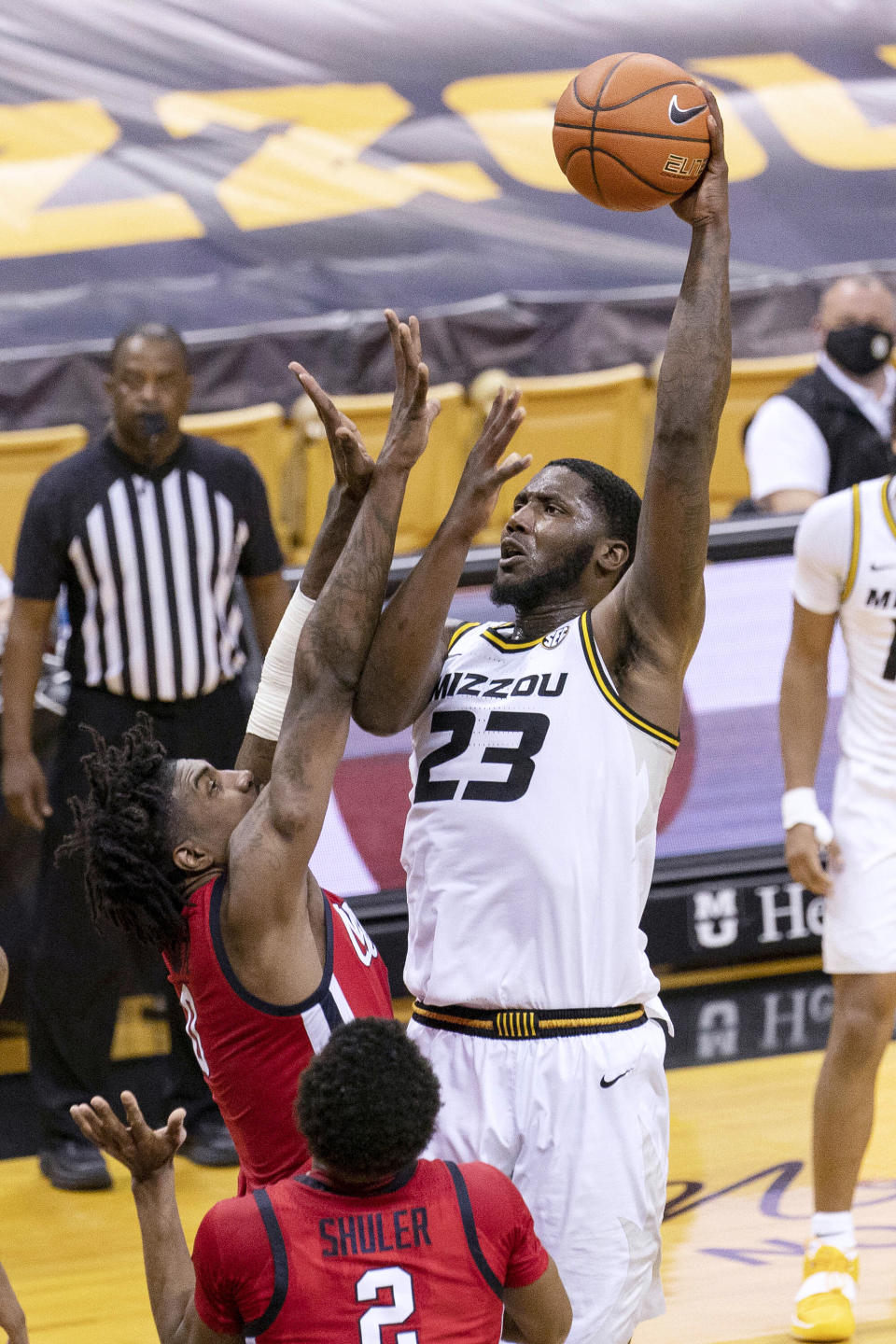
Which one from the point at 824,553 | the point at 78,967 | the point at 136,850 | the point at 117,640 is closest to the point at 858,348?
the point at 824,553

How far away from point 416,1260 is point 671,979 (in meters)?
3.88

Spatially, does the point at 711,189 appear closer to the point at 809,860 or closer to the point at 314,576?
the point at 314,576

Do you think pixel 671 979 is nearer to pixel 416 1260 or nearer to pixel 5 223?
pixel 416 1260

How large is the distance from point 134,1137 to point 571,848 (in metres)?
0.81

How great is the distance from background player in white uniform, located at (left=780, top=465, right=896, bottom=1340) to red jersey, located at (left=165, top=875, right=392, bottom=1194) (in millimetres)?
1681

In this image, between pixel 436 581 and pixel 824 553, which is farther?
pixel 824 553

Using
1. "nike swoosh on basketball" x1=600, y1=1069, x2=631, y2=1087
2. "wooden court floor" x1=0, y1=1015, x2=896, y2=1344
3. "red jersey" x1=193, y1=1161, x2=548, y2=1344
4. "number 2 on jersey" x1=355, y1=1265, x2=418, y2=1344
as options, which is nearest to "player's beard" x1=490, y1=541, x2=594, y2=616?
"nike swoosh on basketball" x1=600, y1=1069, x2=631, y2=1087

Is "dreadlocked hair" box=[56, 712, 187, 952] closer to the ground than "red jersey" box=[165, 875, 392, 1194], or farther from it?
farther from it

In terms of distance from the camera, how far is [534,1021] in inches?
111

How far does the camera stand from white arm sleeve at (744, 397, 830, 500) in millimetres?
6523

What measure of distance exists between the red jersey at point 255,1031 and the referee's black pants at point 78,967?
91.5 inches

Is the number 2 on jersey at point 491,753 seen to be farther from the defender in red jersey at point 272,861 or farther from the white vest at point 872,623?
the white vest at point 872,623

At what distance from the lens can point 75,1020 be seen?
16.5ft

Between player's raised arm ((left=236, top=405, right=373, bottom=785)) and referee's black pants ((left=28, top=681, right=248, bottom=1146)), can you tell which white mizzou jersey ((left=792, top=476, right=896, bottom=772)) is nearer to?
player's raised arm ((left=236, top=405, right=373, bottom=785))
